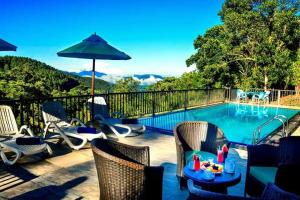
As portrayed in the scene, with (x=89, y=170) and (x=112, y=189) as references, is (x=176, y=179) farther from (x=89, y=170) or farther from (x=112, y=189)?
(x=112, y=189)

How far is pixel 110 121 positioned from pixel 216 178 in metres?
3.92

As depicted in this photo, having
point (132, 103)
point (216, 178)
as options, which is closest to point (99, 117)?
point (132, 103)

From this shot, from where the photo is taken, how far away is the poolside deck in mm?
3297

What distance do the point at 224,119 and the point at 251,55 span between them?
7518 millimetres

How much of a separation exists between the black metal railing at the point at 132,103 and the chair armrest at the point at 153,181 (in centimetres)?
368

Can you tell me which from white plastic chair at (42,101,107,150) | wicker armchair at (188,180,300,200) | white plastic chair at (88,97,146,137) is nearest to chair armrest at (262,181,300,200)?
wicker armchair at (188,180,300,200)

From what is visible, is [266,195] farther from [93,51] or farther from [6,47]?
[93,51]

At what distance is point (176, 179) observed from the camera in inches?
153

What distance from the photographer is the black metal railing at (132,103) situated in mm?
6402

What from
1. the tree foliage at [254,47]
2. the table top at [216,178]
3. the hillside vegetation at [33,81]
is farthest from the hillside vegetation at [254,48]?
the table top at [216,178]

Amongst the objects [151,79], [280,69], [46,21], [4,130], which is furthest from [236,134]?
[46,21]

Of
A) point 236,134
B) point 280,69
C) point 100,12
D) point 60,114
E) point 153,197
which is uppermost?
point 100,12

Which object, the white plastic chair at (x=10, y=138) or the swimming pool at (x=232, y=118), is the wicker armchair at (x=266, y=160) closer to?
the white plastic chair at (x=10, y=138)

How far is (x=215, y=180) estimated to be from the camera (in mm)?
2740
